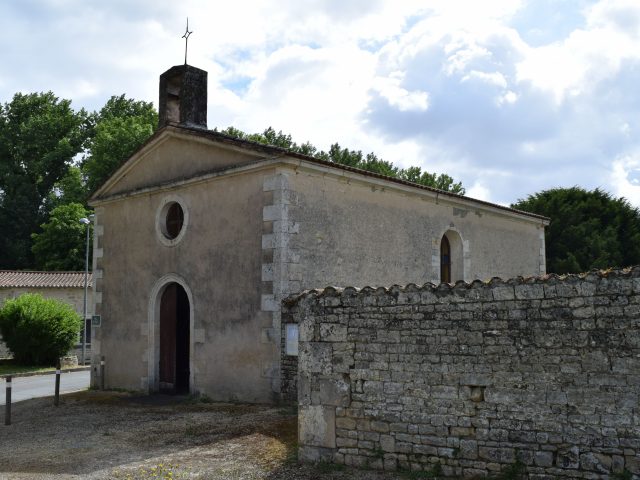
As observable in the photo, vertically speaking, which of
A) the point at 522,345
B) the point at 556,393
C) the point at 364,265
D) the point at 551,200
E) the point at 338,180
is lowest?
the point at 556,393

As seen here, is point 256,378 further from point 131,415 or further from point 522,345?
point 522,345

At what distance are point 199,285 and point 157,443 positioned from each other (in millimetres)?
4349

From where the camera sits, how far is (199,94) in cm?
1495

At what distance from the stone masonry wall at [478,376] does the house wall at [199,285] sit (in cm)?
401

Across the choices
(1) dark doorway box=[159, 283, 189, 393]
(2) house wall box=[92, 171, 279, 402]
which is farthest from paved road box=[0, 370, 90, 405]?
(1) dark doorway box=[159, 283, 189, 393]

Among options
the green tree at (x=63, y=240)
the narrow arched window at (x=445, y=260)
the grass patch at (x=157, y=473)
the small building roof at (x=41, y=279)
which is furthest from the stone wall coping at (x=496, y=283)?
the green tree at (x=63, y=240)

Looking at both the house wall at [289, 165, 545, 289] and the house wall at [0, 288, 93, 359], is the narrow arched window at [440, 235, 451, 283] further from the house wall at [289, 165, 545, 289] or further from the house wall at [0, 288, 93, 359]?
the house wall at [0, 288, 93, 359]

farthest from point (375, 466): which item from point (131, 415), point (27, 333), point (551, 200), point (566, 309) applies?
point (551, 200)

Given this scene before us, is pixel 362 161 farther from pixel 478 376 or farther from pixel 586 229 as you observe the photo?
pixel 478 376

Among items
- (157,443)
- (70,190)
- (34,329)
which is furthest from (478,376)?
(70,190)

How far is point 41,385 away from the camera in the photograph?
17.6m

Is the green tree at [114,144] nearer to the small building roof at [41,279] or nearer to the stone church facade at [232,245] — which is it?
the small building roof at [41,279]

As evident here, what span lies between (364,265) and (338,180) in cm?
174

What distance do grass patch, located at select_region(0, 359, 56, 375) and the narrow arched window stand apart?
47.5ft
